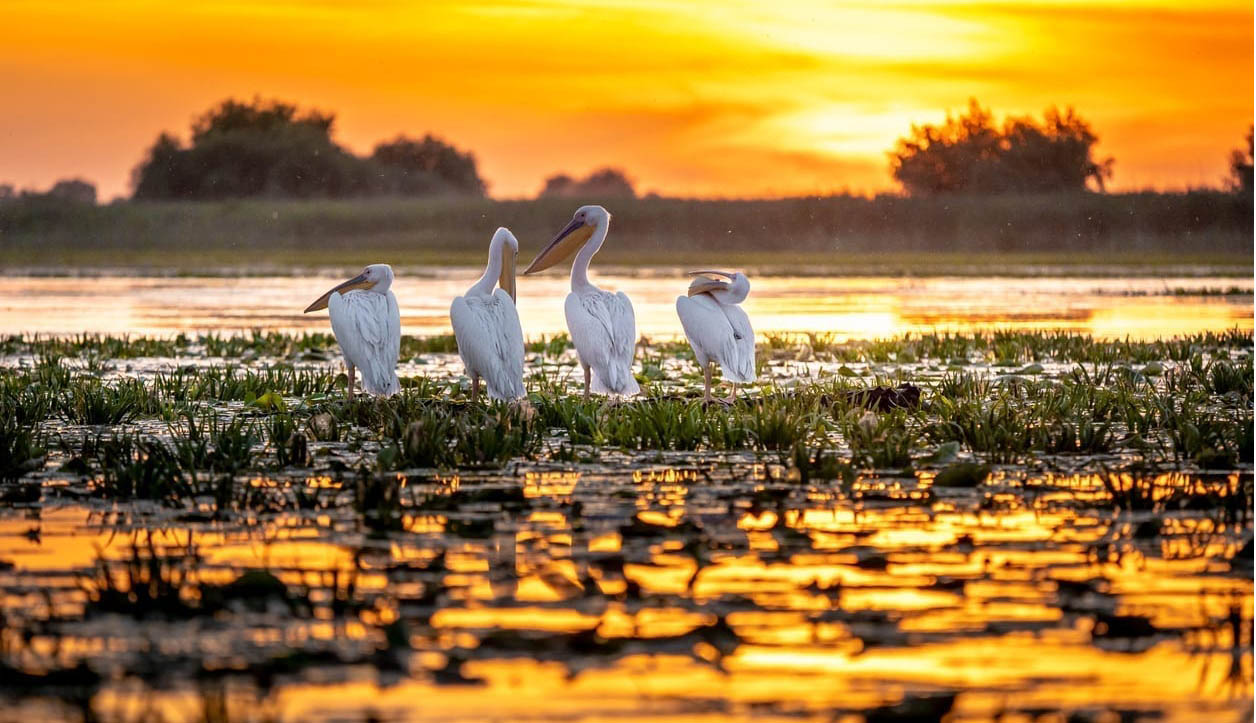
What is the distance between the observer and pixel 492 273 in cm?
1020

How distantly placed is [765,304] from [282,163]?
5837 centimetres

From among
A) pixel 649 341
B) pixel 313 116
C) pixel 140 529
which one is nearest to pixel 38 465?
pixel 140 529

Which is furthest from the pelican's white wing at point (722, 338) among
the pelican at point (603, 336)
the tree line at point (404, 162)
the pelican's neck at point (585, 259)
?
the tree line at point (404, 162)

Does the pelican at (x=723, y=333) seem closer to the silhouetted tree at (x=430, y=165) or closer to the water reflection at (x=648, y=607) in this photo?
the water reflection at (x=648, y=607)

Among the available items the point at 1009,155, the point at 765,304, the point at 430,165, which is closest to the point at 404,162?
the point at 430,165

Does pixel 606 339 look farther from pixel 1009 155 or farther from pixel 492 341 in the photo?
pixel 1009 155

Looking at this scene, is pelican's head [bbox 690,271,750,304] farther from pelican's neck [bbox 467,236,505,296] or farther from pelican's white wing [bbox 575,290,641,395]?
→ pelican's neck [bbox 467,236,505,296]

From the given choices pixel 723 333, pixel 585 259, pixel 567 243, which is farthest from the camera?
pixel 567 243

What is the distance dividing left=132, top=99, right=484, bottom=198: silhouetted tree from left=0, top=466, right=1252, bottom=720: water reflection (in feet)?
255

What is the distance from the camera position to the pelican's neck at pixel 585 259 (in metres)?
10.2

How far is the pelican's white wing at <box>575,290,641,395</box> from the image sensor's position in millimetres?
9672

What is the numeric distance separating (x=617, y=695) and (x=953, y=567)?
1.62 metres

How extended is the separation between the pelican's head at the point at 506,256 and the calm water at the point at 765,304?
27.9 feet

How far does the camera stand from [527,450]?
25.3 feet
